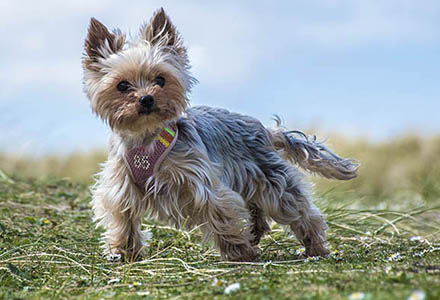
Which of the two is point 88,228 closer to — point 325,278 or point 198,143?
point 198,143

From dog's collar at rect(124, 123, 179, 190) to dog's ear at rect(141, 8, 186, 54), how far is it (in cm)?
70

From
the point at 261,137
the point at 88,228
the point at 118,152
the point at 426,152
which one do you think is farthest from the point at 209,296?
the point at 426,152

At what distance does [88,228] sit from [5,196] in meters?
1.75

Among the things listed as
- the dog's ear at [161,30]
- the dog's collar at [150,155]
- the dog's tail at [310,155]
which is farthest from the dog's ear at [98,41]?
the dog's tail at [310,155]

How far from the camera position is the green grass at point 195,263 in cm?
334

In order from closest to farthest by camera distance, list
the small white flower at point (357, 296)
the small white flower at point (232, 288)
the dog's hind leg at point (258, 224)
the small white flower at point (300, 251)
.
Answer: the small white flower at point (357, 296) → the small white flower at point (232, 288) → the small white flower at point (300, 251) → the dog's hind leg at point (258, 224)

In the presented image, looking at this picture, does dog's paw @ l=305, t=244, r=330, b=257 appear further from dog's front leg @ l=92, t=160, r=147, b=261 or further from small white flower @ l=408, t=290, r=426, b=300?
small white flower @ l=408, t=290, r=426, b=300

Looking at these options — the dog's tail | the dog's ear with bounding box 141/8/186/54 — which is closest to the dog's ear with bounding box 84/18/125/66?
the dog's ear with bounding box 141/8/186/54

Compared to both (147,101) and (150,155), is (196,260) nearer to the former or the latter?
(150,155)

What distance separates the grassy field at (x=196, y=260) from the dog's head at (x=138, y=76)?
1.08m

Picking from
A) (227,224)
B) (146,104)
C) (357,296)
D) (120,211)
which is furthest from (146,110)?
(357,296)

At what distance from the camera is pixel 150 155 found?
4.78m

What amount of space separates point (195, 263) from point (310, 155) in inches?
70.8

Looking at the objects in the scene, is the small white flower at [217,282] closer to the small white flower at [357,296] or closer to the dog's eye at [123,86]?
the small white flower at [357,296]
